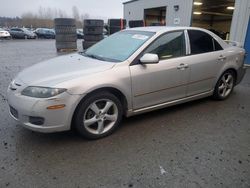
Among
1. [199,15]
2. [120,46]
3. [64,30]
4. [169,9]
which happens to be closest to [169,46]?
[120,46]

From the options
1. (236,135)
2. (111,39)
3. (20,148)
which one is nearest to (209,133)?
(236,135)

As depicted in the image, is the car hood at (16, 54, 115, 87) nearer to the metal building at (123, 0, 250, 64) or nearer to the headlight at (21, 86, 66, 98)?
the headlight at (21, 86, 66, 98)

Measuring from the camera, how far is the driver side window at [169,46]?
3.69 meters

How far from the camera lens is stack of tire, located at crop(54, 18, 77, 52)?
12441 millimetres

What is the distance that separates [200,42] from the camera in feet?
14.2

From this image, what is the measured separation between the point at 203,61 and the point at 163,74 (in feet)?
3.31

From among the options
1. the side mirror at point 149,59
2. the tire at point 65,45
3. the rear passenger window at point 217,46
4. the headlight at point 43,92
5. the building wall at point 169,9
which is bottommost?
the tire at point 65,45

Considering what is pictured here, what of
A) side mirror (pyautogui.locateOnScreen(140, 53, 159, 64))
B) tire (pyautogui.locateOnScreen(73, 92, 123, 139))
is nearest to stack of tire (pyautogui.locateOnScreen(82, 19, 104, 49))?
side mirror (pyautogui.locateOnScreen(140, 53, 159, 64))

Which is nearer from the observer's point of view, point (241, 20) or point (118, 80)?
point (118, 80)

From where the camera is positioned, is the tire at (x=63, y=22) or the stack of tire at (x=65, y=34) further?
the stack of tire at (x=65, y=34)

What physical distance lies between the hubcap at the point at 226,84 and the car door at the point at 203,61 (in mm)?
359

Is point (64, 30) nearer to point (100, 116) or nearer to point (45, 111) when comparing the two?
point (100, 116)

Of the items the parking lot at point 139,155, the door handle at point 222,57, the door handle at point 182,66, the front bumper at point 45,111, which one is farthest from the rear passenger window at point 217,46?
the front bumper at point 45,111

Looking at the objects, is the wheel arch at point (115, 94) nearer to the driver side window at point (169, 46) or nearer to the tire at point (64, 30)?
the driver side window at point (169, 46)
